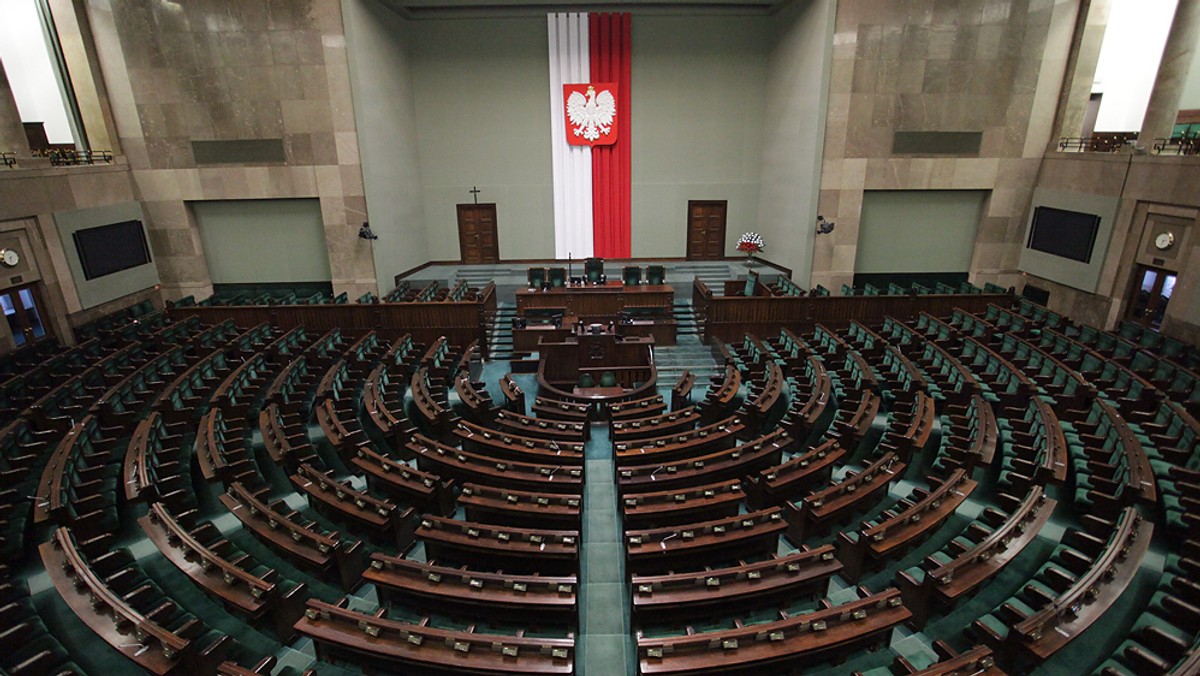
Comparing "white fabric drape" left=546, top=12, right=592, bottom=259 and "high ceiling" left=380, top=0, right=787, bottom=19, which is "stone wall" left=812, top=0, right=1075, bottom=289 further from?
"white fabric drape" left=546, top=12, right=592, bottom=259

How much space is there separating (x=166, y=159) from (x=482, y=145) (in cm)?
795

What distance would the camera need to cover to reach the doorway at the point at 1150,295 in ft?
36.6

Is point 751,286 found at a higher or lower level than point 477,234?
lower

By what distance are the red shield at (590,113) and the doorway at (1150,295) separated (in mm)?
12931

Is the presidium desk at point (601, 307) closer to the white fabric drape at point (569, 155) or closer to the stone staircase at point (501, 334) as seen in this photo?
the stone staircase at point (501, 334)

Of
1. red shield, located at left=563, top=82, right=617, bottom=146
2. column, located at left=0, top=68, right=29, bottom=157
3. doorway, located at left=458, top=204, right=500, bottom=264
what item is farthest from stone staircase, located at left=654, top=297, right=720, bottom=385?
column, located at left=0, top=68, right=29, bottom=157

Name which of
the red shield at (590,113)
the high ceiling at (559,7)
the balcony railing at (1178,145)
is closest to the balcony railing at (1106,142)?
the balcony railing at (1178,145)

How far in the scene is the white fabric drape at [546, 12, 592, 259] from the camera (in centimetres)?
1619

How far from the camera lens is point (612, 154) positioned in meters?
17.3

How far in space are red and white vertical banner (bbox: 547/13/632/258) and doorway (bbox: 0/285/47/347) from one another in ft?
40.0

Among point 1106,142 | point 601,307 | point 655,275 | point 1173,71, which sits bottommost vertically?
point 601,307

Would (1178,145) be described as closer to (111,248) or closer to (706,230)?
(706,230)

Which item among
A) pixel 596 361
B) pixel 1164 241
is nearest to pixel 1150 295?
pixel 1164 241

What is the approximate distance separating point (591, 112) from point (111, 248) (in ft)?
41.1
